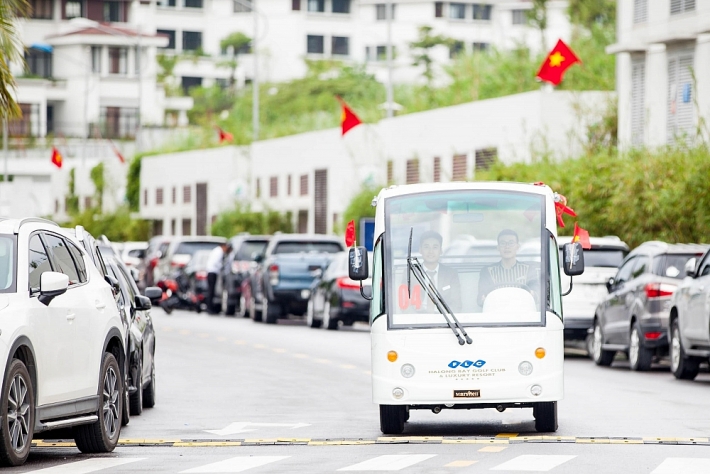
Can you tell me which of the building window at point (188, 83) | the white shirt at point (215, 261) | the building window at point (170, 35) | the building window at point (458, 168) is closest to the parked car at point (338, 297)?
the white shirt at point (215, 261)

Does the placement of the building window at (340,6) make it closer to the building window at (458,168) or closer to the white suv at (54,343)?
the building window at (458,168)

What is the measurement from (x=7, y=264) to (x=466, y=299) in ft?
14.9

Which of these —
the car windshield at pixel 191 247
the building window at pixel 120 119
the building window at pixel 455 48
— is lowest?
the car windshield at pixel 191 247

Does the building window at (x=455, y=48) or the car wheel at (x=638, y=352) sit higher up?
the building window at (x=455, y=48)

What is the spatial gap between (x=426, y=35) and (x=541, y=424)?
9836 cm

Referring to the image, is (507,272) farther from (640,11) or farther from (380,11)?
(380,11)

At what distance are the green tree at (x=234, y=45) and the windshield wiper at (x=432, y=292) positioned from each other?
11107cm

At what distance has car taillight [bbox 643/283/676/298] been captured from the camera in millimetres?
23938

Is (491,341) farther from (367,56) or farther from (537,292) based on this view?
(367,56)

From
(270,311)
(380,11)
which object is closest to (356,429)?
(270,311)

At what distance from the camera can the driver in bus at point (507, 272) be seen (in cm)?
1592

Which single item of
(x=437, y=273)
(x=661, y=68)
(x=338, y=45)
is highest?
(x=338, y=45)

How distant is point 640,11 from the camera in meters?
40.3

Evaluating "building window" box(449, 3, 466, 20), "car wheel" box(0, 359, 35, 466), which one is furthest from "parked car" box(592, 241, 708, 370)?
"building window" box(449, 3, 466, 20)
